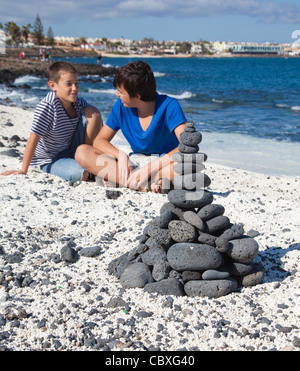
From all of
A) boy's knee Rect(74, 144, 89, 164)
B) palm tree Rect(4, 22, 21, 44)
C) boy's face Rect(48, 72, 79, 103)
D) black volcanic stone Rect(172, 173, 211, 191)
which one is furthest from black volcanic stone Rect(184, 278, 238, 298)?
palm tree Rect(4, 22, 21, 44)

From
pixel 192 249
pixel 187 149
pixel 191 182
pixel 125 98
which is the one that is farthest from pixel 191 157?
pixel 125 98

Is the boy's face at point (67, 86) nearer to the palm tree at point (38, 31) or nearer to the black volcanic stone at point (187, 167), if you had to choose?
the black volcanic stone at point (187, 167)

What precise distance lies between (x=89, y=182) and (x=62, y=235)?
1634 millimetres

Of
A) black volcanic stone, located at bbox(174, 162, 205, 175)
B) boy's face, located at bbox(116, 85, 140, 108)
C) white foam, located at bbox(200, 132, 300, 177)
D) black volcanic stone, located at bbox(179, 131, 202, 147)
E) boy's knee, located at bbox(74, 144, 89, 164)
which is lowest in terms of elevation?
white foam, located at bbox(200, 132, 300, 177)

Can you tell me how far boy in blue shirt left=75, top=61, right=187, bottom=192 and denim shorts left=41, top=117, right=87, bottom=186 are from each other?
20 centimetres

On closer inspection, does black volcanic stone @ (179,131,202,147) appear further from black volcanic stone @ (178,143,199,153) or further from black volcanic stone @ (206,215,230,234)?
black volcanic stone @ (206,215,230,234)

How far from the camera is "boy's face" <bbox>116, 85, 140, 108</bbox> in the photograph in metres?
4.48

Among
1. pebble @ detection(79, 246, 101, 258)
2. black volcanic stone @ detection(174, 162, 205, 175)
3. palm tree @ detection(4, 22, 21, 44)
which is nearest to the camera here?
black volcanic stone @ detection(174, 162, 205, 175)

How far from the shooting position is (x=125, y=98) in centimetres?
454

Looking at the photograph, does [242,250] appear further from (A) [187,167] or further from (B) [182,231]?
(A) [187,167]

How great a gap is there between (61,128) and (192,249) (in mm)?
3190

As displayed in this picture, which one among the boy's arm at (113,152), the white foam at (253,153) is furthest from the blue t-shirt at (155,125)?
the white foam at (253,153)
